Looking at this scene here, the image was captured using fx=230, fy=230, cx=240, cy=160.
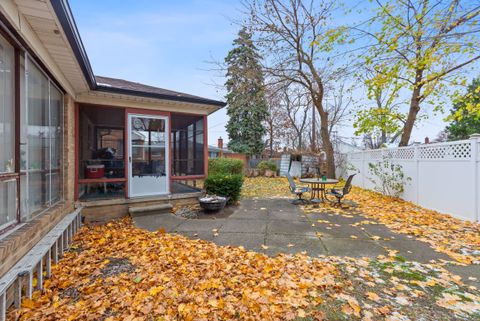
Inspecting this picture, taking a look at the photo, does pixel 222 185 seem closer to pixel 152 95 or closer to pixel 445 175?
pixel 152 95

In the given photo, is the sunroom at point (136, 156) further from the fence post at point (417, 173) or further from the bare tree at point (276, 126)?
the bare tree at point (276, 126)

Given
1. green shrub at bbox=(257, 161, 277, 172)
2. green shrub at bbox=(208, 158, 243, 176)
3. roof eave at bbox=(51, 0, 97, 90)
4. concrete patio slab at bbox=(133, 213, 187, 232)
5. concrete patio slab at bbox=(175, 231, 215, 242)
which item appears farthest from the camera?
green shrub at bbox=(257, 161, 277, 172)

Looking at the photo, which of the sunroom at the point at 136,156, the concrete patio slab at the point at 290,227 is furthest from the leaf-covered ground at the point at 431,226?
the sunroom at the point at 136,156

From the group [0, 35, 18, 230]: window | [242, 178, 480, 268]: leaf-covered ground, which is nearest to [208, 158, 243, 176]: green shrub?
[242, 178, 480, 268]: leaf-covered ground

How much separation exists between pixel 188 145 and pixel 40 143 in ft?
16.0

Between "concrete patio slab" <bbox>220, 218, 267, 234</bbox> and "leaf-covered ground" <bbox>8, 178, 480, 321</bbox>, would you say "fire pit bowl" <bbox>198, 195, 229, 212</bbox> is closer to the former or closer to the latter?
"concrete patio slab" <bbox>220, 218, 267, 234</bbox>

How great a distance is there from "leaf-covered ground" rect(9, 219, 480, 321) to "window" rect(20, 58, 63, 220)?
1.09m

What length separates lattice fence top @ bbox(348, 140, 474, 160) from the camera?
539 centimetres

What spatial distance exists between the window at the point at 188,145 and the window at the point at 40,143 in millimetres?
3171

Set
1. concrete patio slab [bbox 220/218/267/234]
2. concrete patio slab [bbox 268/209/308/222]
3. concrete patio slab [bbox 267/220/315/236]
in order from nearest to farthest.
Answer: concrete patio slab [bbox 267/220/315/236], concrete patio slab [bbox 220/218/267/234], concrete patio slab [bbox 268/209/308/222]

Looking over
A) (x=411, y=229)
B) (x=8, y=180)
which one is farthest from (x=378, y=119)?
(x=8, y=180)

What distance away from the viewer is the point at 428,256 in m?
3.39

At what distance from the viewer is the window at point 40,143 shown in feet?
10.00

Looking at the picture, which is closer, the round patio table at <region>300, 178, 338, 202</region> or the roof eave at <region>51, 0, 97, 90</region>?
the roof eave at <region>51, 0, 97, 90</region>
